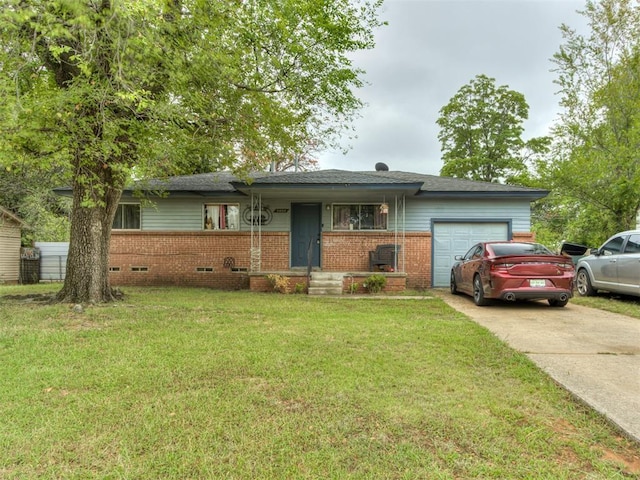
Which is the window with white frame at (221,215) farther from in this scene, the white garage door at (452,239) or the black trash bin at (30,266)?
the black trash bin at (30,266)

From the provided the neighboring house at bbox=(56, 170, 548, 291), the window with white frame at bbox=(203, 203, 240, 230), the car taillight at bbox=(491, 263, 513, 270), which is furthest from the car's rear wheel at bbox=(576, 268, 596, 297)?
the window with white frame at bbox=(203, 203, 240, 230)

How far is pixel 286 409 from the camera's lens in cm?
284

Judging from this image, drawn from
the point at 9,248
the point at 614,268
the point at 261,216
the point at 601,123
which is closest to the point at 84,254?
the point at 261,216

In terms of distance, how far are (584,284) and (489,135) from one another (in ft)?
63.5

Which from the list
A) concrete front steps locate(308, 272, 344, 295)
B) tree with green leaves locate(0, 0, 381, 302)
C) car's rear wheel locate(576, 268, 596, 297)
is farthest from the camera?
concrete front steps locate(308, 272, 344, 295)

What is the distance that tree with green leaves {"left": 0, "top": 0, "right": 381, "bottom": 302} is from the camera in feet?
16.0

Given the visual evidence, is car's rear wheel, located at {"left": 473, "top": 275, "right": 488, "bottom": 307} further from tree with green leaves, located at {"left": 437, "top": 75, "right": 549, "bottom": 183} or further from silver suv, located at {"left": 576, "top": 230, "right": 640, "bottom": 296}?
tree with green leaves, located at {"left": 437, "top": 75, "right": 549, "bottom": 183}

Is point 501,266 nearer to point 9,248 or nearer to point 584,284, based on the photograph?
point 584,284

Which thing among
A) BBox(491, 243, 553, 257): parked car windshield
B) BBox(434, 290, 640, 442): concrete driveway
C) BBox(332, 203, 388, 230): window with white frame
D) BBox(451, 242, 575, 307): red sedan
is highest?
BBox(332, 203, 388, 230): window with white frame

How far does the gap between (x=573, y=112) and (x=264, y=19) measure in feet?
45.6

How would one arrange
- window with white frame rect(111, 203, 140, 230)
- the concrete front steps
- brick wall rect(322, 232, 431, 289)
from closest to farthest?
the concrete front steps → brick wall rect(322, 232, 431, 289) → window with white frame rect(111, 203, 140, 230)

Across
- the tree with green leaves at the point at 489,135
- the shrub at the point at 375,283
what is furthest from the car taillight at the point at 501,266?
the tree with green leaves at the point at 489,135

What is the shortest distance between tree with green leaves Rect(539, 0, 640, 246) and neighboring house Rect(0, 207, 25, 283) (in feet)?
75.1

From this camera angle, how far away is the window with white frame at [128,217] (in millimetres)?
12539
